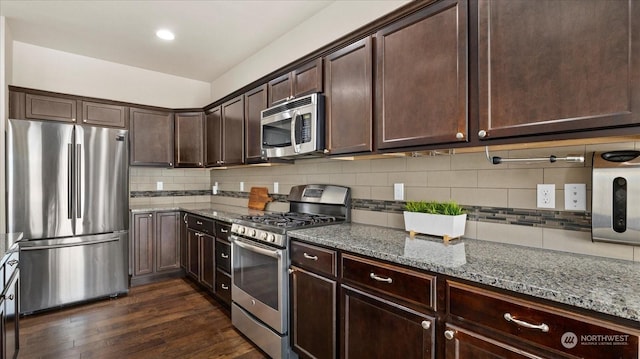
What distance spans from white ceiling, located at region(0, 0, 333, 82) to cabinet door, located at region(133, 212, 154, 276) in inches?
76.2

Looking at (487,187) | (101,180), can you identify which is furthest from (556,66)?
(101,180)

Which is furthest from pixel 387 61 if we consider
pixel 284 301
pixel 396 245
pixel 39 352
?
pixel 39 352

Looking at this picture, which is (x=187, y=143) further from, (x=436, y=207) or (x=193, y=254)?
(x=436, y=207)

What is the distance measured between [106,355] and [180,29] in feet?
9.38

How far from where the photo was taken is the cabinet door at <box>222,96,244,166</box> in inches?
131

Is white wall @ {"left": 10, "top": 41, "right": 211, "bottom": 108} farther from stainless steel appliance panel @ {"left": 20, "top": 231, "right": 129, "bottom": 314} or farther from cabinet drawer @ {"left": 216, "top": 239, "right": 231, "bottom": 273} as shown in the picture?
cabinet drawer @ {"left": 216, "top": 239, "right": 231, "bottom": 273}

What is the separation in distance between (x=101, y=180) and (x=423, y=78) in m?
3.27

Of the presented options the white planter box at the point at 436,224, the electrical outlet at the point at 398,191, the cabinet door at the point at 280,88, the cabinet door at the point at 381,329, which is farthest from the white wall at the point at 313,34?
the cabinet door at the point at 381,329

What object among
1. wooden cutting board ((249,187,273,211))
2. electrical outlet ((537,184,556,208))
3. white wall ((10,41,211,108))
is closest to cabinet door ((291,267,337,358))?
electrical outlet ((537,184,556,208))

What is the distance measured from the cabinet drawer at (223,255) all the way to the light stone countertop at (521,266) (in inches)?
47.6

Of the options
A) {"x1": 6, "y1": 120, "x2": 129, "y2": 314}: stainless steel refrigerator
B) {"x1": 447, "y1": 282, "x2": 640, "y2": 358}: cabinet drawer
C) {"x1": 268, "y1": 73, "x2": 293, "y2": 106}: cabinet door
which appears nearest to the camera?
{"x1": 447, "y1": 282, "x2": 640, "y2": 358}: cabinet drawer

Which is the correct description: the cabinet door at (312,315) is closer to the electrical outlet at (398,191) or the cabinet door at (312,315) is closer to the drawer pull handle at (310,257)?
the drawer pull handle at (310,257)

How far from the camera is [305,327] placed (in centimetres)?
199

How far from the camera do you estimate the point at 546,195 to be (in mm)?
1531
